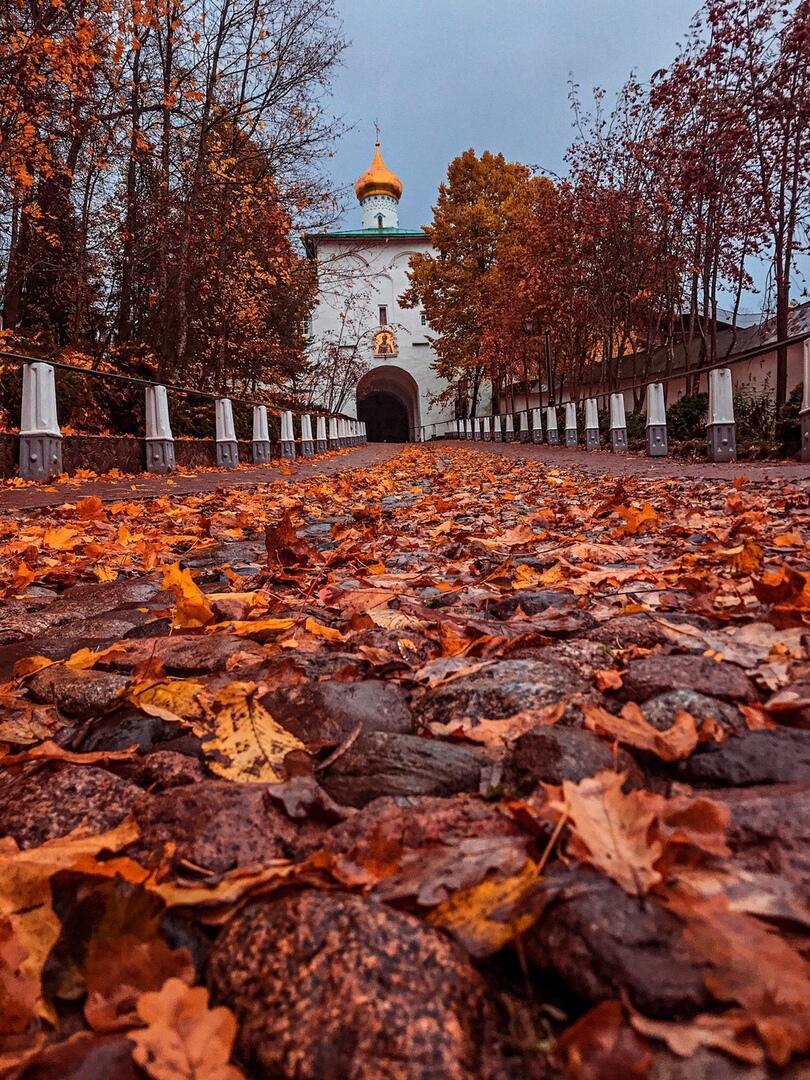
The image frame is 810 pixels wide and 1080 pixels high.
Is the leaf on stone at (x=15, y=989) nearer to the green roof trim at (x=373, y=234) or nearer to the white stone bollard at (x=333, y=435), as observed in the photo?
the white stone bollard at (x=333, y=435)

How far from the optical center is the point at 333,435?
91.5ft

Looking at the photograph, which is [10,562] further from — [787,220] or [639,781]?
[787,220]

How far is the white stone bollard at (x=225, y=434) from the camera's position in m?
13.3

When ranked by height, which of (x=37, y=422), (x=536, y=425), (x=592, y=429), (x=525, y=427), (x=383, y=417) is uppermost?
(x=383, y=417)

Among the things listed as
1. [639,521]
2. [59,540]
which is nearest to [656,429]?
[639,521]

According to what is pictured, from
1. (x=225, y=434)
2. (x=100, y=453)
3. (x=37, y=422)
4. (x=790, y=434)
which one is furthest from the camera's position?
(x=225, y=434)

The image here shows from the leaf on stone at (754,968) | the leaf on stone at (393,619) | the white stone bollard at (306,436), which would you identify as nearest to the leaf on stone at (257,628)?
the leaf on stone at (393,619)

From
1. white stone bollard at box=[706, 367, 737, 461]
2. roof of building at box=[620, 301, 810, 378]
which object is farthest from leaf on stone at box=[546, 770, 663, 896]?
roof of building at box=[620, 301, 810, 378]

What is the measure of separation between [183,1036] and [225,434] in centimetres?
1347

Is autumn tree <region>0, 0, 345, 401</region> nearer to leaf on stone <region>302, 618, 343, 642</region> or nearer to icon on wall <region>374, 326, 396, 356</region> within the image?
leaf on stone <region>302, 618, 343, 642</region>

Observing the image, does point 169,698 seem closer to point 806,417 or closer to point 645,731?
point 645,731

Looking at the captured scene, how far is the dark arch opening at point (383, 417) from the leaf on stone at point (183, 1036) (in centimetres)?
6360

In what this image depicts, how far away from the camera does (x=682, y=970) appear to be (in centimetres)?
60

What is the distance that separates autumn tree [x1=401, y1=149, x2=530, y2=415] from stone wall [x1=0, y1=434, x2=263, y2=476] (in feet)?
72.7
